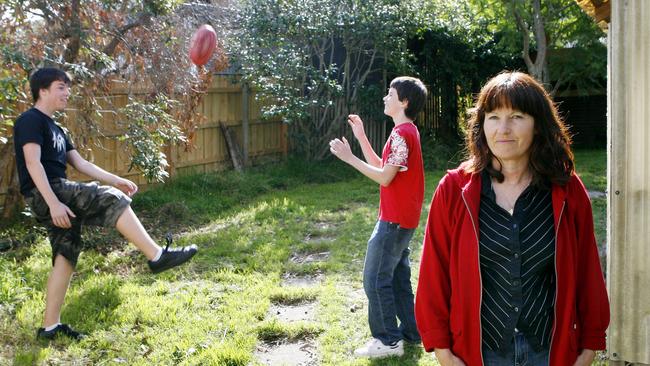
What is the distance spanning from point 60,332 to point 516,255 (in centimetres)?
354

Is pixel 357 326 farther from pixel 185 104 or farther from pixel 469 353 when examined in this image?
pixel 185 104

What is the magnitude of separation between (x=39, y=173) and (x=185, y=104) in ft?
17.6

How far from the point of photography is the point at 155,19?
28.4 ft

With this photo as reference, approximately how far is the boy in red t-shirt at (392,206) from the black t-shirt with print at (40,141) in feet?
6.37

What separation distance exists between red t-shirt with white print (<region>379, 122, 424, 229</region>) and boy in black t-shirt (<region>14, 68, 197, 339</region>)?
1576mm

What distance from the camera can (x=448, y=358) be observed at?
2.37 m

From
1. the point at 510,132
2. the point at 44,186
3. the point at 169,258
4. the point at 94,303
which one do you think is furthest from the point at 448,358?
the point at 94,303

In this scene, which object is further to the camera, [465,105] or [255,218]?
[465,105]

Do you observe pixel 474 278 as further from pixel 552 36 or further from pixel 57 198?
pixel 552 36

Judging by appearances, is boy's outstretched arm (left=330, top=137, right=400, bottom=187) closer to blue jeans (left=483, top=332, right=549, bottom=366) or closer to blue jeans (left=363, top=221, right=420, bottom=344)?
blue jeans (left=363, top=221, right=420, bottom=344)

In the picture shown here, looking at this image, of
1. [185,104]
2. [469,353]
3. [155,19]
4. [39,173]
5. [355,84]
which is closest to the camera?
[469,353]

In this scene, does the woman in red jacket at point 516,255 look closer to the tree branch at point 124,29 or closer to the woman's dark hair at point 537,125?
the woman's dark hair at point 537,125

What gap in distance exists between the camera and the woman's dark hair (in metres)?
2.37

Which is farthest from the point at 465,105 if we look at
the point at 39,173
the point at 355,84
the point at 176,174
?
the point at 39,173
